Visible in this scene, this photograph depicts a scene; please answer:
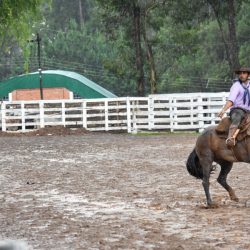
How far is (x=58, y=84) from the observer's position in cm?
4178

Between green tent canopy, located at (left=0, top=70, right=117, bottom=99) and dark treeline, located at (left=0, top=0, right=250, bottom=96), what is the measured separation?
155 cm

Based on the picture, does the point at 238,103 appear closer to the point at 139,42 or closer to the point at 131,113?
the point at 131,113

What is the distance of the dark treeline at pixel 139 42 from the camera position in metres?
36.2

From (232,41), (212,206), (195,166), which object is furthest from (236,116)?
(232,41)

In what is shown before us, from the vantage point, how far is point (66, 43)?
68250 millimetres

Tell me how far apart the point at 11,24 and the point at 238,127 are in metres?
21.2

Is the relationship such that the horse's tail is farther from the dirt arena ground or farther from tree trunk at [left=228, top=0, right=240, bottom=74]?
tree trunk at [left=228, top=0, right=240, bottom=74]

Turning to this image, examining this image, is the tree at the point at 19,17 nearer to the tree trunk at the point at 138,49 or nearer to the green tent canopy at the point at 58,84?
the tree trunk at the point at 138,49

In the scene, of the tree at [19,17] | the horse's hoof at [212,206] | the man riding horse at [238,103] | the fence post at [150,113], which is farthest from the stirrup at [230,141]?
the fence post at [150,113]

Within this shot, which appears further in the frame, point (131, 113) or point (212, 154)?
point (131, 113)

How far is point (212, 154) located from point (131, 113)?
2023cm

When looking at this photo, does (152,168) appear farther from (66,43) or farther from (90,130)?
(66,43)

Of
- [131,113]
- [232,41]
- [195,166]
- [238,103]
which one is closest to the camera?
[238,103]

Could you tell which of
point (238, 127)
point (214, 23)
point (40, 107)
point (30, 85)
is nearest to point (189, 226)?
point (238, 127)
